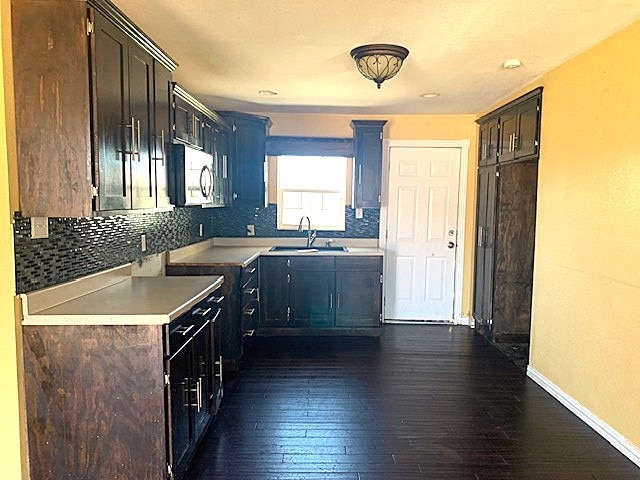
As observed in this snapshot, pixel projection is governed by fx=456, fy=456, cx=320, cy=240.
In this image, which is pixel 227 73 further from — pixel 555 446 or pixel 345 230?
pixel 555 446

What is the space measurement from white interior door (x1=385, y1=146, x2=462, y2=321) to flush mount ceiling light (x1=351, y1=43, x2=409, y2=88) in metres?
2.22

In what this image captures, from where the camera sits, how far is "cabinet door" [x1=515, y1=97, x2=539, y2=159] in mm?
3695

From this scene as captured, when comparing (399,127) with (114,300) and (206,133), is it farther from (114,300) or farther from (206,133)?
(114,300)

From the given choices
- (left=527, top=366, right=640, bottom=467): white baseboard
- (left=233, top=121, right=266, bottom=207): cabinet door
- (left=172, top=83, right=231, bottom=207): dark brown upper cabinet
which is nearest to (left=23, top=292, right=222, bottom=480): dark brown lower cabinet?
(left=172, top=83, right=231, bottom=207): dark brown upper cabinet

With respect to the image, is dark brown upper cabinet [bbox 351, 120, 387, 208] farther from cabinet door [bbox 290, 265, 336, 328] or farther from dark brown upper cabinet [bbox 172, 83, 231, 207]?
dark brown upper cabinet [bbox 172, 83, 231, 207]

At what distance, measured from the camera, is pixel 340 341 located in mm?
4629

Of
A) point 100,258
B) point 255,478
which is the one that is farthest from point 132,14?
point 255,478

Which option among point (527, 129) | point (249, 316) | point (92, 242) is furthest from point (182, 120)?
point (527, 129)

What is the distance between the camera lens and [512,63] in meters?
3.25

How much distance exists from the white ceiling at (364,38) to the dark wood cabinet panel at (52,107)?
1.96 ft

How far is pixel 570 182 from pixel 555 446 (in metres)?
1.75

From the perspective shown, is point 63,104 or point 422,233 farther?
point 422,233

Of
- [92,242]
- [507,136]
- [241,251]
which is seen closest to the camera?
[92,242]

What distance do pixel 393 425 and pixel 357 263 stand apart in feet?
6.73
